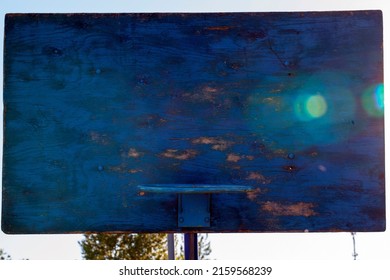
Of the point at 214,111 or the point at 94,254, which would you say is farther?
the point at 94,254

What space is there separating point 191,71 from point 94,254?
14846 millimetres

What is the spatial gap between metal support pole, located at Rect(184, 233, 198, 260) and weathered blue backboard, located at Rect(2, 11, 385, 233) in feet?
0.64

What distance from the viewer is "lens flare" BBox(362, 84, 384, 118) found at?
14.3ft

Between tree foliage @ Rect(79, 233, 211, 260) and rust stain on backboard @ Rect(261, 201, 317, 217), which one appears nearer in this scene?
rust stain on backboard @ Rect(261, 201, 317, 217)

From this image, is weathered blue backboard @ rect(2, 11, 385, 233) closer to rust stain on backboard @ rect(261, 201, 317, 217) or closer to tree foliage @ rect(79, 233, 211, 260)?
rust stain on backboard @ rect(261, 201, 317, 217)

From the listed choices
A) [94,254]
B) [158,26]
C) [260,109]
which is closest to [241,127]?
[260,109]

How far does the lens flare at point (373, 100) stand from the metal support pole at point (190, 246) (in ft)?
4.22

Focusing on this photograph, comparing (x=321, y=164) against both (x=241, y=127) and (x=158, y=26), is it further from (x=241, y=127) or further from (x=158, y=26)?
(x=158, y=26)

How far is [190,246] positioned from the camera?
446 cm

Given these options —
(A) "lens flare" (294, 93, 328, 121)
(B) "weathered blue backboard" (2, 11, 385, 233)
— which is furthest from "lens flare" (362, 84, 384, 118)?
(A) "lens flare" (294, 93, 328, 121)

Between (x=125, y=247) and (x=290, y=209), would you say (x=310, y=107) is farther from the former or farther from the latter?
(x=125, y=247)

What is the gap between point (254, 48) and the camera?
14.5 feet

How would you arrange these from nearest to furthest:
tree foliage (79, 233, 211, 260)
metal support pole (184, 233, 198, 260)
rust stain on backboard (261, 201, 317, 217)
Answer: rust stain on backboard (261, 201, 317, 217) < metal support pole (184, 233, 198, 260) < tree foliage (79, 233, 211, 260)

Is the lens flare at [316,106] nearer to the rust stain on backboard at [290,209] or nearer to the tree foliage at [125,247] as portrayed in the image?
the rust stain on backboard at [290,209]
